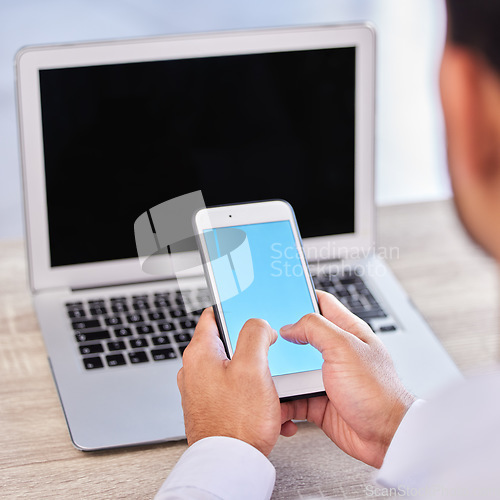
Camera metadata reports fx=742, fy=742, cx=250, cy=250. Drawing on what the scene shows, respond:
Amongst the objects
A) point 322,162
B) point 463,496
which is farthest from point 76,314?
point 463,496

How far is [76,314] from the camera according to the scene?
96 centimetres

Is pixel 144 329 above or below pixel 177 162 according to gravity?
below

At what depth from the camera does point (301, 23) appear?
11.7 feet

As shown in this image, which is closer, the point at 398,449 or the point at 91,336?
the point at 398,449

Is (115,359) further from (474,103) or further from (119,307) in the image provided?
(474,103)

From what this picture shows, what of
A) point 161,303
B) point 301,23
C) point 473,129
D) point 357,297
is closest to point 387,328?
point 357,297

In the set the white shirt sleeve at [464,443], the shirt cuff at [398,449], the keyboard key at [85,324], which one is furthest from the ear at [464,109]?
the keyboard key at [85,324]

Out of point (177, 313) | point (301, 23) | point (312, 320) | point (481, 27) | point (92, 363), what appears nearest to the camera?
point (481, 27)

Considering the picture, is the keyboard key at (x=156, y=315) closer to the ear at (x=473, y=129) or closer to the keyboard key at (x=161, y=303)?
the keyboard key at (x=161, y=303)

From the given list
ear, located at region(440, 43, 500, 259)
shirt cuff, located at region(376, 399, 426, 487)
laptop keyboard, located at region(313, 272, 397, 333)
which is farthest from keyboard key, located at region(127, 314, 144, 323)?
ear, located at region(440, 43, 500, 259)

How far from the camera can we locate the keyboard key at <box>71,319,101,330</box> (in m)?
0.94

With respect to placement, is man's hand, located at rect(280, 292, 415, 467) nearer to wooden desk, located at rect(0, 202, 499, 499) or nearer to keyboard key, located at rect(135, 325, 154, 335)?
wooden desk, located at rect(0, 202, 499, 499)

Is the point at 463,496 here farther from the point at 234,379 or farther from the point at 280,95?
the point at 280,95

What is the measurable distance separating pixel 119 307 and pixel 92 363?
0.12m
